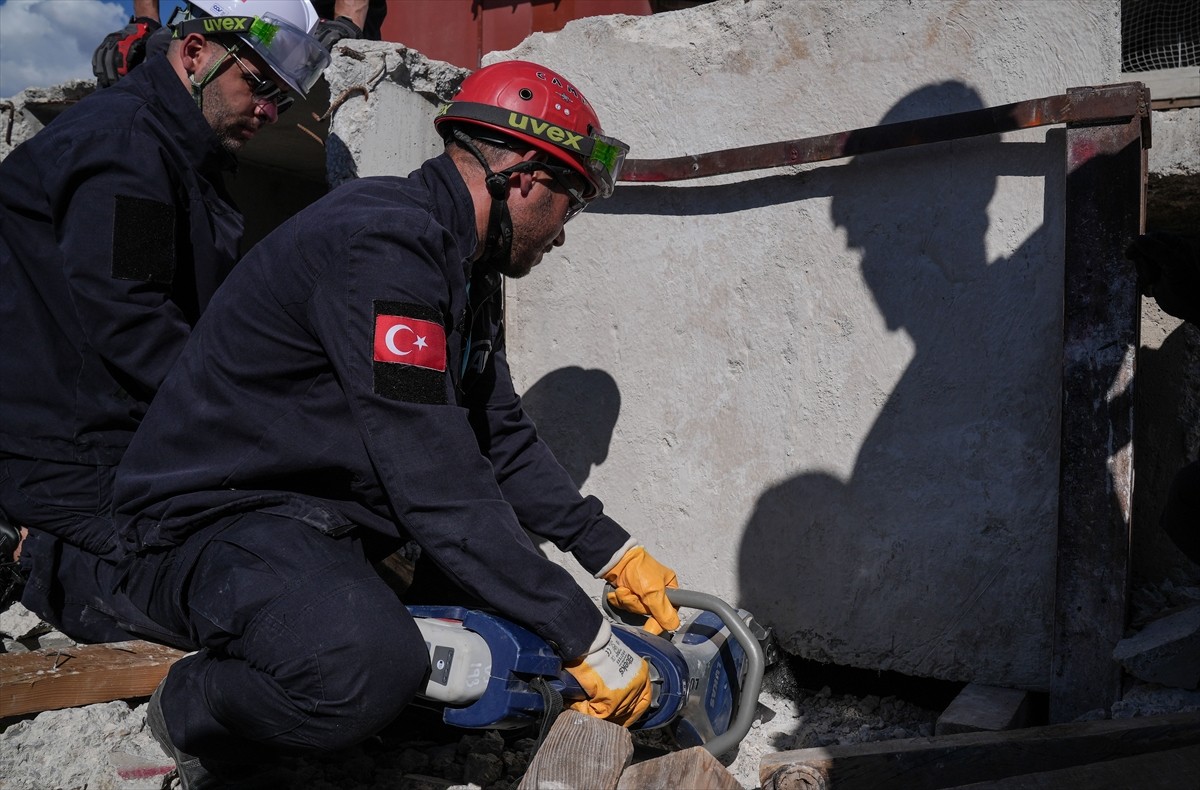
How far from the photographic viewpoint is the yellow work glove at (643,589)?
8.04ft

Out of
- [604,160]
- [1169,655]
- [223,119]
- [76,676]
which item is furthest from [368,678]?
[223,119]

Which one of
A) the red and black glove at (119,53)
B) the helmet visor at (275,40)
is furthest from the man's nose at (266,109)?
the red and black glove at (119,53)

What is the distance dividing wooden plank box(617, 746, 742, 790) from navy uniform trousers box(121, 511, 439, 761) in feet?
1.79

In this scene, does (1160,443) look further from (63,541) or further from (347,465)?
(63,541)

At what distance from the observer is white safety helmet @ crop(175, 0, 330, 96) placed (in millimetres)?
2812

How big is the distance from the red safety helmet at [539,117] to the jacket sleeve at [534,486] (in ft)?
2.08

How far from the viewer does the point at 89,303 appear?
2.58 metres

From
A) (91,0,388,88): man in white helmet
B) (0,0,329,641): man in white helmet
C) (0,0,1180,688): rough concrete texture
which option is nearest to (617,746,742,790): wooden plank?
(0,0,1180,688): rough concrete texture

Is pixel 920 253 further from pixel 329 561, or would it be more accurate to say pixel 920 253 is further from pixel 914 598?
pixel 329 561

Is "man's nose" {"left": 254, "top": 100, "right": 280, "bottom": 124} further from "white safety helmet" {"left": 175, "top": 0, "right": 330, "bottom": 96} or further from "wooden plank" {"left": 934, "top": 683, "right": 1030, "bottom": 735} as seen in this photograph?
"wooden plank" {"left": 934, "top": 683, "right": 1030, "bottom": 735}

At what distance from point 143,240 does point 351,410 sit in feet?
3.75

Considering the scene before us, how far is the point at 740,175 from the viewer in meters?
2.94

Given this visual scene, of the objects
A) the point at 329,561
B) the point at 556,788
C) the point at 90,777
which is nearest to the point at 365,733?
the point at 329,561

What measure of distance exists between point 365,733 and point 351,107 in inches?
85.7
